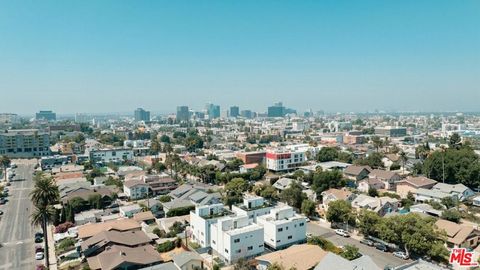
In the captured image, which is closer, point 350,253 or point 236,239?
point 350,253

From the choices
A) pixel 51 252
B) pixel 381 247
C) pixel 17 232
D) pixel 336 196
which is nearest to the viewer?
pixel 381 247

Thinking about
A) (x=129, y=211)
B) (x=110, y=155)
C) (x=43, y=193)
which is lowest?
(x=129, y=211)

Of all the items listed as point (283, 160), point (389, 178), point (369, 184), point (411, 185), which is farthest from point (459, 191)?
point (283, 160)

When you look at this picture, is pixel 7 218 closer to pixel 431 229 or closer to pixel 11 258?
pixel 11 258

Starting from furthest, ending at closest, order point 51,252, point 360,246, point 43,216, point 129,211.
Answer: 1. point 129,211
2. point 51,252
3. point 360,246
4. point 43,216

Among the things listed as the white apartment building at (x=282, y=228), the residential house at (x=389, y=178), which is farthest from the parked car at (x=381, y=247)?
the residential house at (x=389, y=178)

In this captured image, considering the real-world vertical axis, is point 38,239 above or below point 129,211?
below

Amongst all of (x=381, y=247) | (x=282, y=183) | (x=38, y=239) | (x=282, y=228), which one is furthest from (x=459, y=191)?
(x=38, y=239)

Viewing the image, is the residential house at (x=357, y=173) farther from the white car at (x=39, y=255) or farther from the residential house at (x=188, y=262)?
the white car at (x=39, y=255)

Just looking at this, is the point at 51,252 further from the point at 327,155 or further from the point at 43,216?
the point at 327,155
